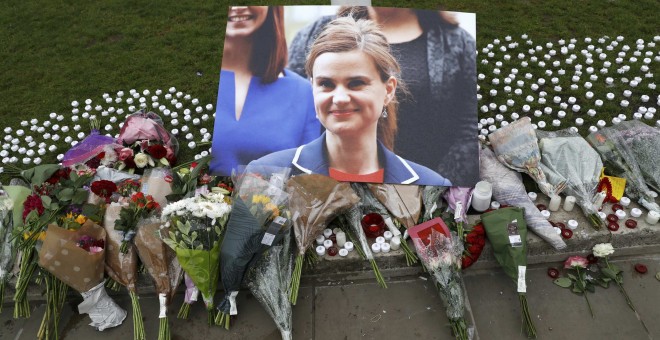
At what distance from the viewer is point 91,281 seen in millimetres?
3379

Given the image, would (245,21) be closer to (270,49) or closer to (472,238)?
(270,49)

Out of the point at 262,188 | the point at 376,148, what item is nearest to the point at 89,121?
the point at 262,188

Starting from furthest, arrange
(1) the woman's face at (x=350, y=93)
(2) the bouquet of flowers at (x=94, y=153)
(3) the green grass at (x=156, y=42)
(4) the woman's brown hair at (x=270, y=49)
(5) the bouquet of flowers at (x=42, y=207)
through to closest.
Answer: (3) the green grass at (x=156, y=42), (4) the woman's brown hair at (x=270, y=49), (2) the bouquet of flowers at (x=94, y=153), (1) the woman's face at (x=350, y=93), (5) the bouquet of flowers at (x=42, y=207)

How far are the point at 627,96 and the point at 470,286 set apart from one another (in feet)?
9.16

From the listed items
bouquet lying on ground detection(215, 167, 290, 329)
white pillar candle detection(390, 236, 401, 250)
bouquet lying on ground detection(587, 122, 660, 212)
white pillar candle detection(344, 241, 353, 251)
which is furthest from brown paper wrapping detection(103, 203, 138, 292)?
bouquet lying on ground detection(587, 122, 660, 212)

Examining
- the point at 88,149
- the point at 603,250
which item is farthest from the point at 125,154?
the point at 603,250

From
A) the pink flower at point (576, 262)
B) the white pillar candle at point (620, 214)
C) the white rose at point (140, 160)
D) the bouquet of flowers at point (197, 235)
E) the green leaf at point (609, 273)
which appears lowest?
the green leaf at point (609, 273)

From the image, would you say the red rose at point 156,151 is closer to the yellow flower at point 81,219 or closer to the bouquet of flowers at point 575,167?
the yellow flower at point 81,219

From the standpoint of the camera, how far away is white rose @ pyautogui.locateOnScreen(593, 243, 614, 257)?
11.3 feet

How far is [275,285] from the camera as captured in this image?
3316 mm

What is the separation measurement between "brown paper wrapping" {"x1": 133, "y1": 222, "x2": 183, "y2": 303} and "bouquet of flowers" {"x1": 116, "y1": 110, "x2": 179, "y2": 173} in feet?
3.12

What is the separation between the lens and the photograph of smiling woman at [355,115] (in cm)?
400

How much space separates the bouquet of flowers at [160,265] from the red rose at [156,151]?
970 millimetres

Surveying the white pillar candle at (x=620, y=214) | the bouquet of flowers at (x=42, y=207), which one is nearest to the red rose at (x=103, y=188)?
the bouquet of flowers at (x=42, y=207)
